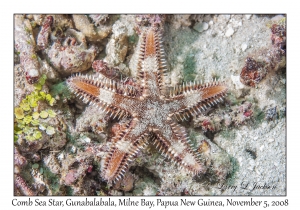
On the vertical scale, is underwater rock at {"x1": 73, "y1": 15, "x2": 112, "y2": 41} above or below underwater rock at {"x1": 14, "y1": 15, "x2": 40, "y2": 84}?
above

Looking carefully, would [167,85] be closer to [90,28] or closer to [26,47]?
[90,28]

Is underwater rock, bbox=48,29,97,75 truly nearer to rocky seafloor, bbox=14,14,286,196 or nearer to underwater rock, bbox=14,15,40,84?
rocky seafloor, bbox=14,14,286,196

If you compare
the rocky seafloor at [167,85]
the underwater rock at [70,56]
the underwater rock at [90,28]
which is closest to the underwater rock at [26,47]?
the rocky seafloor at [167,85]

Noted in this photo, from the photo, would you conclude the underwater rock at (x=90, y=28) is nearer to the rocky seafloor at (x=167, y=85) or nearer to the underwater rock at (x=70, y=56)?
the rocky seafloor at (x=167, y=85)

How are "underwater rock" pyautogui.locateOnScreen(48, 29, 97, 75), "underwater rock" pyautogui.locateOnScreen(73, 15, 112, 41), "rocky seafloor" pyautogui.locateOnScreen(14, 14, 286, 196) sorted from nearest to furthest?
"rocky seafloor" pyautogui.locateOnScreen(14, 14, 286, 196) < "underwater rock" pyautogui.locateOnScreen(48, 29, 97, 75) < "underwater rock" pyautogui.locateOnScreen(73, 15, 112, 41)

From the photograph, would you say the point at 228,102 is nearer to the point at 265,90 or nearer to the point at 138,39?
the point at 265,90

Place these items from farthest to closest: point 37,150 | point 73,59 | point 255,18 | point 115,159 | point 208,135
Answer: point 255,18
point 208,135
point 73,59
point 37,150
point 115,159

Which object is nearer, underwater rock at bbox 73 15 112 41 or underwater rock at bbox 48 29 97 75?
underwater rock at bbox 48 29 97 75

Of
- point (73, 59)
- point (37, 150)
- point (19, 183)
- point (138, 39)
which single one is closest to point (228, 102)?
point (138, 39)

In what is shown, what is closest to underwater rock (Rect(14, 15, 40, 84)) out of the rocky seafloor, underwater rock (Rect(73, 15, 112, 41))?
the rocky seafloor
